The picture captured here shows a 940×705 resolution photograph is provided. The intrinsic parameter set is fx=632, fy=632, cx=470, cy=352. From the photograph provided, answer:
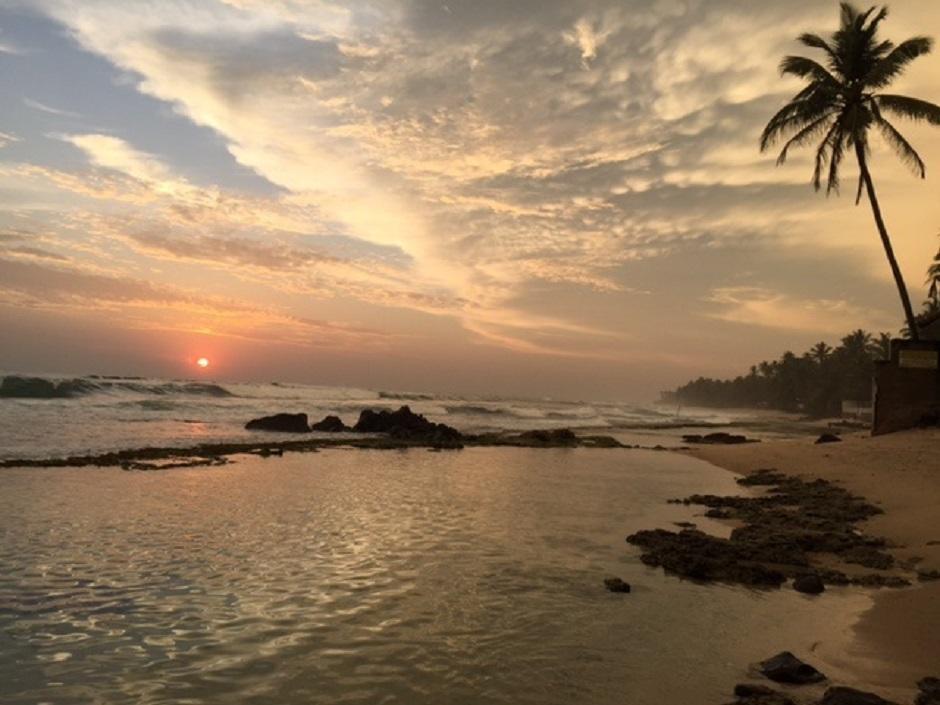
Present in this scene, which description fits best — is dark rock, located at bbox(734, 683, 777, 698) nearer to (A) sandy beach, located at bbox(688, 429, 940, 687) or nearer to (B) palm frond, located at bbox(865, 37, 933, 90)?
(A) sandy beach, located at bbox(688, 429, 940, 687)

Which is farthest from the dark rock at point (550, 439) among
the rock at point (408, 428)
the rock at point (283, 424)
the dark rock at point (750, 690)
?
the dark rock at point (750, 690)

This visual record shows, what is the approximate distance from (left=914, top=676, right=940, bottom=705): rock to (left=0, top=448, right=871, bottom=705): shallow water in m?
1.08

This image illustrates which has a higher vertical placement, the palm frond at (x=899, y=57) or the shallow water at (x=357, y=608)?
the palm frond at (x=899, y=57)

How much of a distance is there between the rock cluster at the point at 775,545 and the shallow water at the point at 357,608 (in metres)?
0.55

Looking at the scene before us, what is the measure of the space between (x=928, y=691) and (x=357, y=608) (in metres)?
5.77

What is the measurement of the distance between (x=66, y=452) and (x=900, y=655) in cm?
2566

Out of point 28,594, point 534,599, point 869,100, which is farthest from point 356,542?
point 869,100

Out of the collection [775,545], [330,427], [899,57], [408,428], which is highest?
[899,57]

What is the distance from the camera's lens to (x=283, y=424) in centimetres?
3894

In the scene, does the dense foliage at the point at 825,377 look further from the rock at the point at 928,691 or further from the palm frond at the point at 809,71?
the rock at the point at 928,691

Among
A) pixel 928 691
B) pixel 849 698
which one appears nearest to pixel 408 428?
pixel 928 691

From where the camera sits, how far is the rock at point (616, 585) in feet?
28.8

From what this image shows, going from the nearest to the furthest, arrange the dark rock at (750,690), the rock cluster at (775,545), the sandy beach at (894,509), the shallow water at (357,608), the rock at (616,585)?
the dark rock at (750,690), the shallow water at (357,608), the sandy beach at (894,509), the rock at (616,585), the rock cluster at (775,545)

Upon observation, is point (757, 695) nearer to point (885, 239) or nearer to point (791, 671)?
point (791, 671)
